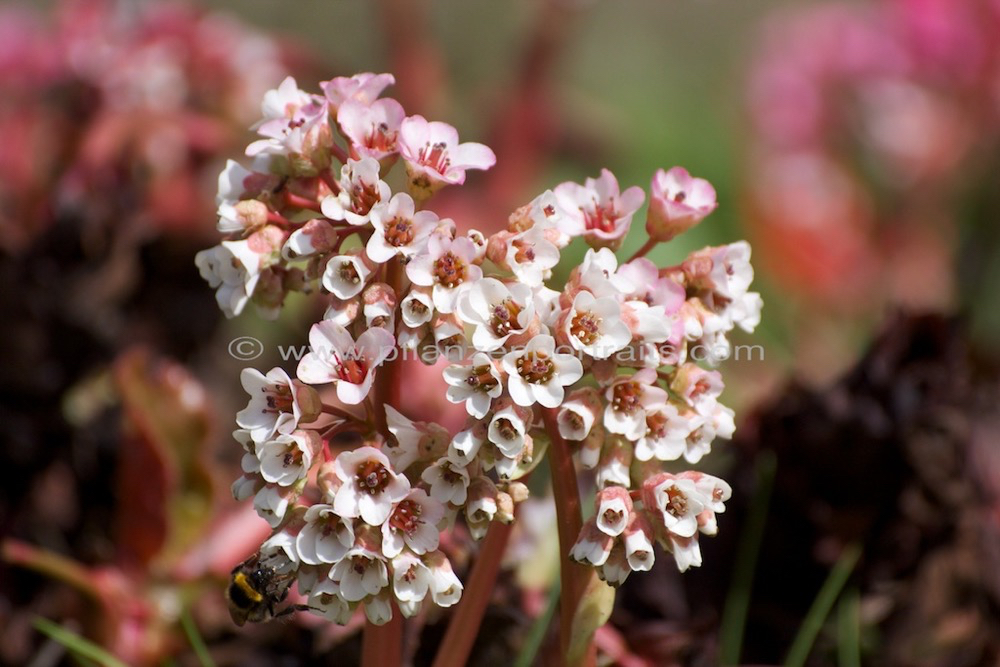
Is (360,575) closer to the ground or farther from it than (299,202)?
closer to the ground

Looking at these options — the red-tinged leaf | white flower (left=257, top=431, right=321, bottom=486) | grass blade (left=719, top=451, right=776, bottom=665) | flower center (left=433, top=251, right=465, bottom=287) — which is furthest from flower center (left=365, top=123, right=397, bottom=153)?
grass blade (left=719, top=451, right=776, bottom=665)

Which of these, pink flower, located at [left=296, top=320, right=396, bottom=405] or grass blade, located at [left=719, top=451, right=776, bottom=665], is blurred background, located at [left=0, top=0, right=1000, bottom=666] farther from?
pink flower, located at [left=296, top=320, right=396, bottom=405]

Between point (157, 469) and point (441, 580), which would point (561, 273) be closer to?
point (157, 469)

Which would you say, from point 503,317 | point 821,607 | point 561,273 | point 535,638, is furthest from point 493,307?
point 561,273

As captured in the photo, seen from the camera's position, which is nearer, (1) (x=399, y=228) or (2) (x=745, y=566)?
(1) (x=399, y=228)

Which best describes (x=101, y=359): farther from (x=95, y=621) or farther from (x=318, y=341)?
(x=318, y=341)

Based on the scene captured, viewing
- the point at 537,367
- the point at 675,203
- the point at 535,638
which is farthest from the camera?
the point at 535,638

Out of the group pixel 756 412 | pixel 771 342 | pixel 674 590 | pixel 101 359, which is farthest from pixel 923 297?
pixel 101 359
